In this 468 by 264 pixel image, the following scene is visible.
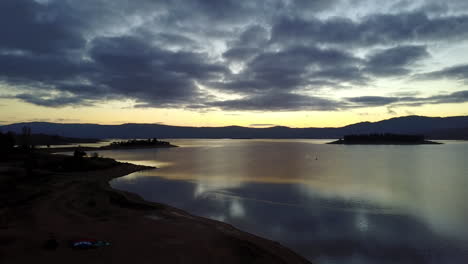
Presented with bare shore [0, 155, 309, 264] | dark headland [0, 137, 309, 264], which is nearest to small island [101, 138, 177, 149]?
dark headland [0, 137, 309, 264]

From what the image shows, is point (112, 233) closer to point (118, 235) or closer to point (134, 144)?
point (118, 235)

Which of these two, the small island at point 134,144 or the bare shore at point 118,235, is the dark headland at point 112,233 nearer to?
the bare shore at point 118,235

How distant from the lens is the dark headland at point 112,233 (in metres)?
11.9

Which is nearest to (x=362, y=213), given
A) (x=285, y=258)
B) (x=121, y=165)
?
(x=285, y=258)

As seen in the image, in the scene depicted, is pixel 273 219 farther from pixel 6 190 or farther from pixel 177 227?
pixel 6 190

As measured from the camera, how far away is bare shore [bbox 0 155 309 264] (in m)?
11.8

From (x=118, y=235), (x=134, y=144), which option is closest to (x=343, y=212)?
(x=118, y=235)

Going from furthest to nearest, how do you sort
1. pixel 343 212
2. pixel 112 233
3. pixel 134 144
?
1. pixel 134 144
2. pixel 343 212
3. pixel 112 233

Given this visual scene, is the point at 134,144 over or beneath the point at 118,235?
beneath

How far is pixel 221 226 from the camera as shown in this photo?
1816 centimetres

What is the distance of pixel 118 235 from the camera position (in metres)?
14.5

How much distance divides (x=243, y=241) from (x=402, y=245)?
406 inches

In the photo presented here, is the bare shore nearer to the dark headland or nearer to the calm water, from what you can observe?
the dark headland

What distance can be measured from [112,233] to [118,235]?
19.6 inches
